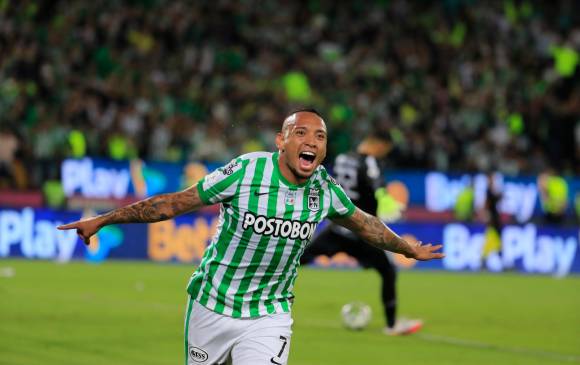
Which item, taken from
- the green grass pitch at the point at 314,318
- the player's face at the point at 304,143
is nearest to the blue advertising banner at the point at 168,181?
the green grass pitch at the point at 314,318

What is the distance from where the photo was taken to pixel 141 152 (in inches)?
932

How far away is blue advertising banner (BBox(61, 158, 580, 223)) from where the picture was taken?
22.4 metres

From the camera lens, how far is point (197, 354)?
589 centimetres

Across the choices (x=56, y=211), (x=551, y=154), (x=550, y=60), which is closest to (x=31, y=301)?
(x=56, y=211)

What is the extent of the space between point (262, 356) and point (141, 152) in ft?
60.0

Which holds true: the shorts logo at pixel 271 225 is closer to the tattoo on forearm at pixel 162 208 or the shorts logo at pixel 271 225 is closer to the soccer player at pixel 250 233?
the soccer player at pixel 250 233

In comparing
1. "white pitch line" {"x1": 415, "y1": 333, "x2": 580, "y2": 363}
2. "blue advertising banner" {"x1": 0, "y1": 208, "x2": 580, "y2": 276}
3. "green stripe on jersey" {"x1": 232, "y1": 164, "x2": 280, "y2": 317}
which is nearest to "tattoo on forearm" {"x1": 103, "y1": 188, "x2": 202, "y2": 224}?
"green stripe on jersey" {"x1": 232, "y1": 164, "x2": 280, "y2": 317}

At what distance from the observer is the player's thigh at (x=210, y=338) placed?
584 cm

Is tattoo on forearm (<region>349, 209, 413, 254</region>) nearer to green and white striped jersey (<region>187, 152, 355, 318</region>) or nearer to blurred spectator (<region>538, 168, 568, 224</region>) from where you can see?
green and white striped jersey (<region>187, 152, 355, 318</region>)

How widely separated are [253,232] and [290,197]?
27 cm

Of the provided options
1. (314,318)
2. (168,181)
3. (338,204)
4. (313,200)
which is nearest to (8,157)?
(168,181)

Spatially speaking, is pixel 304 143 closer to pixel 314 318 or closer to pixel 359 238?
pixel 359 238

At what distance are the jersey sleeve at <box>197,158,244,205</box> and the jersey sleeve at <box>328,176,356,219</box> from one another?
556 mm

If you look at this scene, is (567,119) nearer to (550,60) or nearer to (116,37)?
(550,60)
